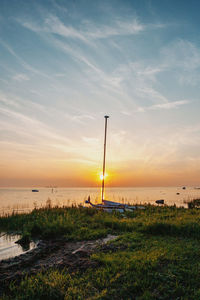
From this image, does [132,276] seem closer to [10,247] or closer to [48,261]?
[48,261]

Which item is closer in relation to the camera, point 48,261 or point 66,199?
point 48,261

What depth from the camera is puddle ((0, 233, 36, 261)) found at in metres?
7.38

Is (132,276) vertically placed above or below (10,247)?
above

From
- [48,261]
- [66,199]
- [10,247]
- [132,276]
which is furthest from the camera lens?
[66,199]

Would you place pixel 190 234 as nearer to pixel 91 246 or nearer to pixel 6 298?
pixel 91 246

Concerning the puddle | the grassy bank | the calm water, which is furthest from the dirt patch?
the calm water

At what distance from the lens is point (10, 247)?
823 centimetres

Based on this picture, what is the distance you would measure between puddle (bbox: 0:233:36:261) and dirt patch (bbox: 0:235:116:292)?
0.58m

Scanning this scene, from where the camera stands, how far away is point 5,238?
9.82 meters

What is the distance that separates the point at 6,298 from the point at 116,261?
287 centimetres

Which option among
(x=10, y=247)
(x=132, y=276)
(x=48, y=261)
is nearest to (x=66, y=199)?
(x=10, y=247)

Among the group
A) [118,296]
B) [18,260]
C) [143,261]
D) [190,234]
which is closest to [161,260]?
[143,261]

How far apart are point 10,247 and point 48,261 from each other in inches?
119

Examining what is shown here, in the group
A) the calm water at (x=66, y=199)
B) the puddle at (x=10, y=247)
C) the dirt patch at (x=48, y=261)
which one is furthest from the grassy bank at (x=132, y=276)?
the calm water at (x=66, y=199)
